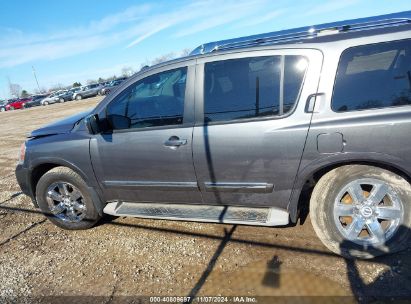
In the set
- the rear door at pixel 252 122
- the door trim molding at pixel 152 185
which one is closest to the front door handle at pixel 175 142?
the rear door at pixel 252 122

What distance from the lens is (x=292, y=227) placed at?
3.61m

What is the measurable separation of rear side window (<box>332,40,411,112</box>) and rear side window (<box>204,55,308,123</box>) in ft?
1.09

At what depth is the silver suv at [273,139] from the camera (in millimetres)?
2697

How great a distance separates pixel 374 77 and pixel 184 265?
7.58 ft

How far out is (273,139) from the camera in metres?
2.93

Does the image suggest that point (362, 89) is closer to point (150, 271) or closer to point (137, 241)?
point (150, 271)

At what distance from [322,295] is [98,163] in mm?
2516

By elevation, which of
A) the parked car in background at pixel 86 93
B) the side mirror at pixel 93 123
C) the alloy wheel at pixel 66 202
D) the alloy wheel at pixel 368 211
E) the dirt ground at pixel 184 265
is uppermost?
the side mirror at pixel 93 123

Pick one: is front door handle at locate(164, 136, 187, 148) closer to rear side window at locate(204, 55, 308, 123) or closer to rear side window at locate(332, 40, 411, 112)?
rear side window at locate(204, 55, 308, 123)

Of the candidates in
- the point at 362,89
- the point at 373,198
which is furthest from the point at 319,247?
the point at 362,89

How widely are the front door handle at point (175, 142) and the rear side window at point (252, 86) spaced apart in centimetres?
30

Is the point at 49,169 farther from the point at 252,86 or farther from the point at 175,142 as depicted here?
the point at 252,86

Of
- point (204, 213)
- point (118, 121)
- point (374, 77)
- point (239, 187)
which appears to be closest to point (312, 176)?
point (239, 187)

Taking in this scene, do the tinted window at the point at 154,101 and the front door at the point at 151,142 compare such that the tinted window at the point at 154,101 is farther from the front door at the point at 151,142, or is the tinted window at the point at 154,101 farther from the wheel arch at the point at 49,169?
the wheel arch at the point at 49,169
